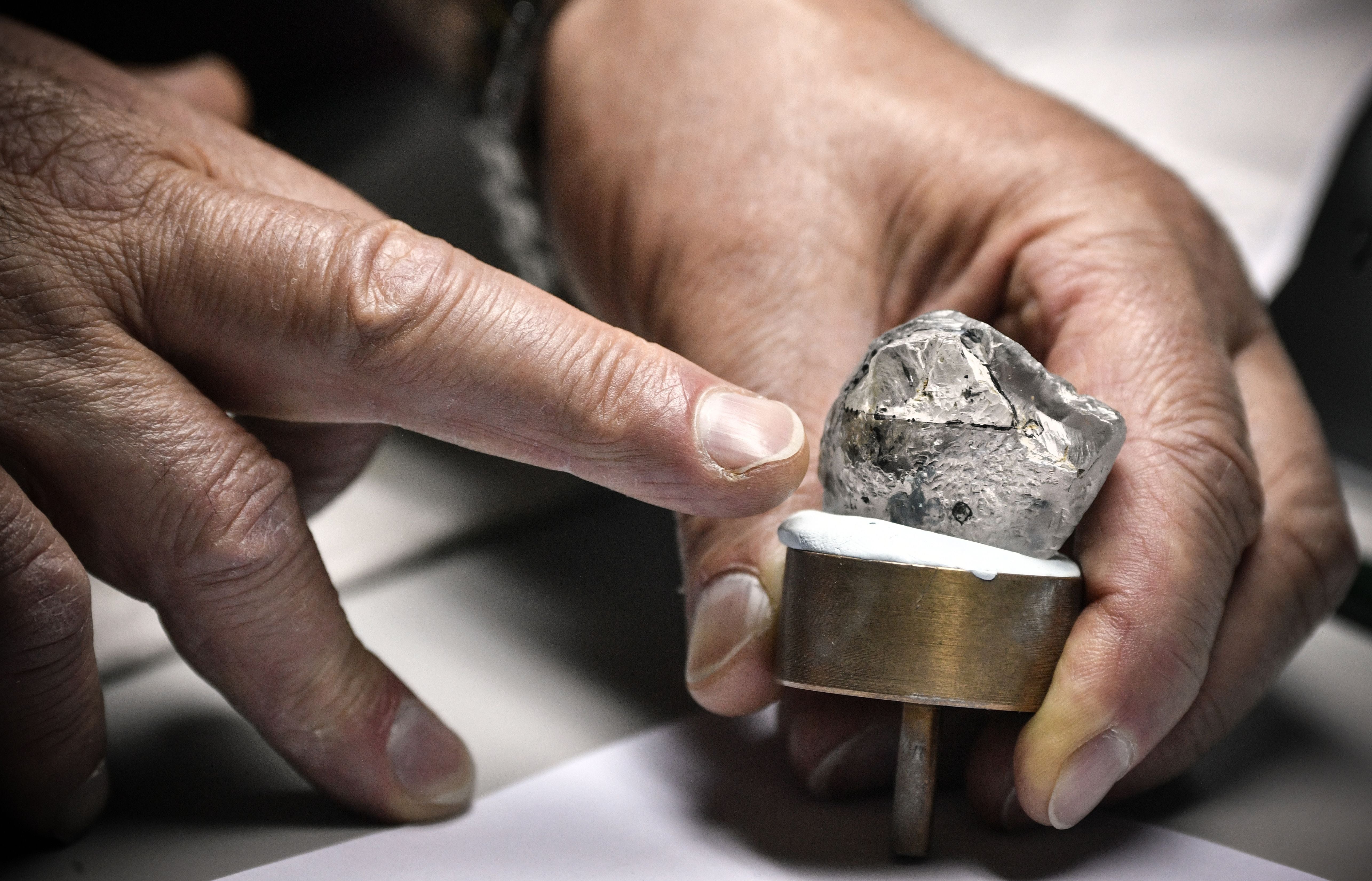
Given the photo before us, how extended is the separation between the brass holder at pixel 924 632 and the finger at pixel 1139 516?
3 centimetres

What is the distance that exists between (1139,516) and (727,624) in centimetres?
32

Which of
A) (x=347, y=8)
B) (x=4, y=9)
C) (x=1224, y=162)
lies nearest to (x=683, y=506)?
(x=1224, y=162)

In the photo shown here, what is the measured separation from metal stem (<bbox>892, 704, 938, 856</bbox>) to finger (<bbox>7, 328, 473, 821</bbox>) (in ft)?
1.16

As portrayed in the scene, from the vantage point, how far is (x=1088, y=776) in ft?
2.55

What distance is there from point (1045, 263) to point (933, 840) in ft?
1.70

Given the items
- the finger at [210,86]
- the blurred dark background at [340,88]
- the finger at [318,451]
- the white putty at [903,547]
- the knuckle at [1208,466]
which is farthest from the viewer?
the blurred dark background at [340,88]

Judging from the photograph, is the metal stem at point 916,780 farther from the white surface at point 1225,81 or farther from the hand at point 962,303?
the white surface at point 1225,81

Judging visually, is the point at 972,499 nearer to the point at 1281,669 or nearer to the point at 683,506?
the point at 683,506

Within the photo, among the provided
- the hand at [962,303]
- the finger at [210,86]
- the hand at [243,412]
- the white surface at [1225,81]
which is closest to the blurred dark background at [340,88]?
the finger at [210,86]

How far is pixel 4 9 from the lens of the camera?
157 cm

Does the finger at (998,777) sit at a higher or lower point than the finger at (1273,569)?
lower

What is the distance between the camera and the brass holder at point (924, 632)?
72 centimetres

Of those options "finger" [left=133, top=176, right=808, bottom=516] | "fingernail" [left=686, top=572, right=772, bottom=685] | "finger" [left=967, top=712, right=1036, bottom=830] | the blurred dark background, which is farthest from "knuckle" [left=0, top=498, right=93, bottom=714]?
the blurred dark background

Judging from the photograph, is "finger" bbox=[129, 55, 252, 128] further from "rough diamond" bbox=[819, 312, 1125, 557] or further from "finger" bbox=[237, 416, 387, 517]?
"rough diamond" bbox=[819, 312, 1125, 557]
